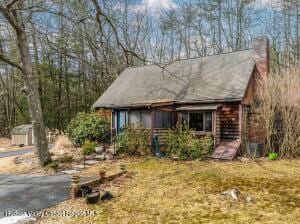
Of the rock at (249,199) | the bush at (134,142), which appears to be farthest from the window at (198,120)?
the rock at (249,199)

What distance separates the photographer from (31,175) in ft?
32.6

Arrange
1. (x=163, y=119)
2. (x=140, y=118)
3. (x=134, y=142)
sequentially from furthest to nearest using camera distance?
(x=140, y=118) → (x=163, y=119) → (x=134, y=142)

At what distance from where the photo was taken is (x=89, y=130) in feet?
51.4

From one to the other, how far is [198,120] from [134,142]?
139 inches

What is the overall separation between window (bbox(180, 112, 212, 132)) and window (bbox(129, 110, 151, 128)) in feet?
5.83

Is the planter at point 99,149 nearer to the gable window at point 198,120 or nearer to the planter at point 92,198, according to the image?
the gable window at point 198,120

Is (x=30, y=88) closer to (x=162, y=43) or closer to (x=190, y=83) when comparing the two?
(x=190, y=83)

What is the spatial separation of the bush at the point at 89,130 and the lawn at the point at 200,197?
19.5 ft

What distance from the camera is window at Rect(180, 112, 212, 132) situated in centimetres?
1398

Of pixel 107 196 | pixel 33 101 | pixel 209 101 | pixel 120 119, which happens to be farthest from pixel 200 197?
pixel 120 119

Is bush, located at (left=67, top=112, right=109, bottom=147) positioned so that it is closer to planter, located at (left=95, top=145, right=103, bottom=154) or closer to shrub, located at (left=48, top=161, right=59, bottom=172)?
planter, located at (left=95, top=145, right=103, bottom=154)

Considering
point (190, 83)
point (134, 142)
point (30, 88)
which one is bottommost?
point (134, 142)

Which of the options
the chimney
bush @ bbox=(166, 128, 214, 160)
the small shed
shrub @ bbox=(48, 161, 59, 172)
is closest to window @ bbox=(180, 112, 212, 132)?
bush @ bbox=(166, 128, 214, 160)

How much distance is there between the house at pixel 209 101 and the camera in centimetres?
1337
